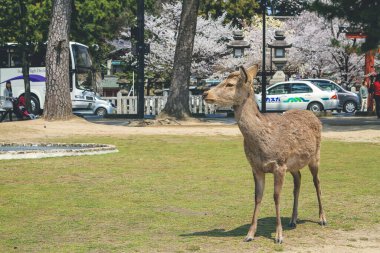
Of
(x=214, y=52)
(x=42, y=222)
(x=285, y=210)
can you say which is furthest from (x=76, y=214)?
(x=214, y=52)

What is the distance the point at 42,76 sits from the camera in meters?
46.3

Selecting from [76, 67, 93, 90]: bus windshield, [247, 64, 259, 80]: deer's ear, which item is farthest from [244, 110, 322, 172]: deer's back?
[76, 67, 93, 90]: bus windshield

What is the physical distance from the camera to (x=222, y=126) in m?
27.8

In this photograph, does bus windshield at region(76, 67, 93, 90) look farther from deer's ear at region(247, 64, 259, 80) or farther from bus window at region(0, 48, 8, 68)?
deer's ear at region(247, 64, 259, 80)

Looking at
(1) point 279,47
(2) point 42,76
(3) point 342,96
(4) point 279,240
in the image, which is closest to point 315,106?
(3) point 342,96

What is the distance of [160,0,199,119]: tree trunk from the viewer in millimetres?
30500

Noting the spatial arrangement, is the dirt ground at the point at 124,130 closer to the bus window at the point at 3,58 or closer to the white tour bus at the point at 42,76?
the white tour bus at the point at 42,76

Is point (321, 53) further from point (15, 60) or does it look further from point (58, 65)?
point (58, 65)

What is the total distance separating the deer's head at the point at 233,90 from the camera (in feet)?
28.3

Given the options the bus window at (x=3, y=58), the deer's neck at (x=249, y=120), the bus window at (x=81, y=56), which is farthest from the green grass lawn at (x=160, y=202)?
the bus window at (x=3, y=58)

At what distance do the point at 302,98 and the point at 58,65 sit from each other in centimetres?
1614

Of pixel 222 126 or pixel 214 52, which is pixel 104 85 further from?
pixel 222 126

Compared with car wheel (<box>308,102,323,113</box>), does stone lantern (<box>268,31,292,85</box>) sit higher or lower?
higher

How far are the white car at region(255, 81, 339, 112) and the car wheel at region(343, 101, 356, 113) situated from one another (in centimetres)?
269
